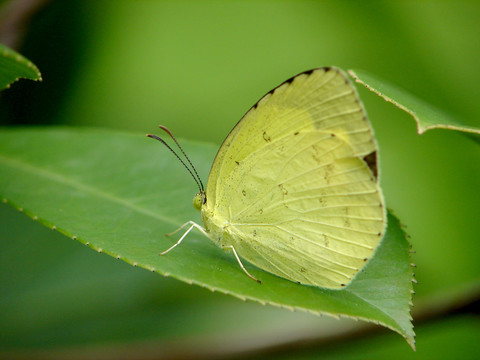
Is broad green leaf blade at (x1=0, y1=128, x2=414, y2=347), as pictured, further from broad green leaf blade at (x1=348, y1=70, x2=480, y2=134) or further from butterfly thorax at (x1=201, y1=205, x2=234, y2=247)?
broad green leaf blade at (x1=348, y1=70, x2=480, y2=134)

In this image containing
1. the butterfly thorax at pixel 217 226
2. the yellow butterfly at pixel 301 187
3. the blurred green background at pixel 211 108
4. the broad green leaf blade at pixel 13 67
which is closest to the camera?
the broad green leaf blade at pixel 13 67

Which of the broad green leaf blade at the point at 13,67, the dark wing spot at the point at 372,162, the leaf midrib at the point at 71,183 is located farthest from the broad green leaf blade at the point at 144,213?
the broad green leaf blade at the point at 13,67

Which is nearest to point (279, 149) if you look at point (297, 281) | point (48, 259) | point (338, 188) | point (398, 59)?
point (338, 188)

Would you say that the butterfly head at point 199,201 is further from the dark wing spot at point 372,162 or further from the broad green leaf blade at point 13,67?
the broad green leaf blade at point 13,67

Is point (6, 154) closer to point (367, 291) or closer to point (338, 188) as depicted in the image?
point (338, 188)

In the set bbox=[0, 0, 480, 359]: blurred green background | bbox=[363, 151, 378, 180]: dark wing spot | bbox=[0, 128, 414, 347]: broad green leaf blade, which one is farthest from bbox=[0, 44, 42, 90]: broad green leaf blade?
bbox=[0, 0, 480, 359]: blurred green background
